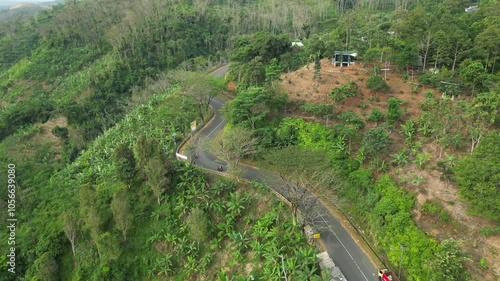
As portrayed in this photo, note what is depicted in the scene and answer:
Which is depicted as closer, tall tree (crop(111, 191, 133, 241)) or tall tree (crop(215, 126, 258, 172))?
tall tree (crop(111, 191, 133, 241))

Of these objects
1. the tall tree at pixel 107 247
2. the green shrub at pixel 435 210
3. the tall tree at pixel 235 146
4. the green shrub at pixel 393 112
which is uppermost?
the green shrub at pixel 393 112

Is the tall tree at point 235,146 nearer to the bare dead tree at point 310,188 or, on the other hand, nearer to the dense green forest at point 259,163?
the dense green forest at point 259,163

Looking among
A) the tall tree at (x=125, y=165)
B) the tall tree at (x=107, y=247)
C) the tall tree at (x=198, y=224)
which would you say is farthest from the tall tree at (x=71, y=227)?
the tall tree at (x=198, y=224)

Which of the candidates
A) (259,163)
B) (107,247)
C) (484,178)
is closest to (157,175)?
(107,247)

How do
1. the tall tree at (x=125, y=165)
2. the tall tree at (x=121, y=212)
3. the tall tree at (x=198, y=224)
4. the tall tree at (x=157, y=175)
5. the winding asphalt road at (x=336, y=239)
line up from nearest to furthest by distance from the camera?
1. the winding asphalt road at (x=336, y=239)
2. the tall tree at (x=198, y=224)
3. the tall tree at (x=121, y=212)
4. the tall tree at (x=157, y=175)
5. the tall tree at (x=125, y=165)

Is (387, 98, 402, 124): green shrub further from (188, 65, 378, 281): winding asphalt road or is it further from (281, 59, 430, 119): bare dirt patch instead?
(188, 65, 378, 281): winding asphalt road

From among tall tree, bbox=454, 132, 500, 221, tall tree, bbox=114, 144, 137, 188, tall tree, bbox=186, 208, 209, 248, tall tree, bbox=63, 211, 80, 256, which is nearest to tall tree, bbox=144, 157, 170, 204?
tall tree, bbox=114, 144, 137, 188

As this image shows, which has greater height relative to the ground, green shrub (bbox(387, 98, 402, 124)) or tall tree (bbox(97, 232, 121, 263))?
green shrub (bbox(387, 98, 402, 124))

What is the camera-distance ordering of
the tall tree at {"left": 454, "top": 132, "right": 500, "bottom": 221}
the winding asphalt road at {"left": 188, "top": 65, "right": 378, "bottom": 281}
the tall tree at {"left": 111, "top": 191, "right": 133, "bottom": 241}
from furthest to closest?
the tall tree at {"left": 111, "top": 191, "right": 133, "bottom": 241}, the winding asphalt road at {"left": 188, "top": 65, "right": 378, "bottom": 281}, the tall tree at {"left": 454, "top": 132, "right": 500, "bottom": 221}

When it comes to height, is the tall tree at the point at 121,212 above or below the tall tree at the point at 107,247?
above
